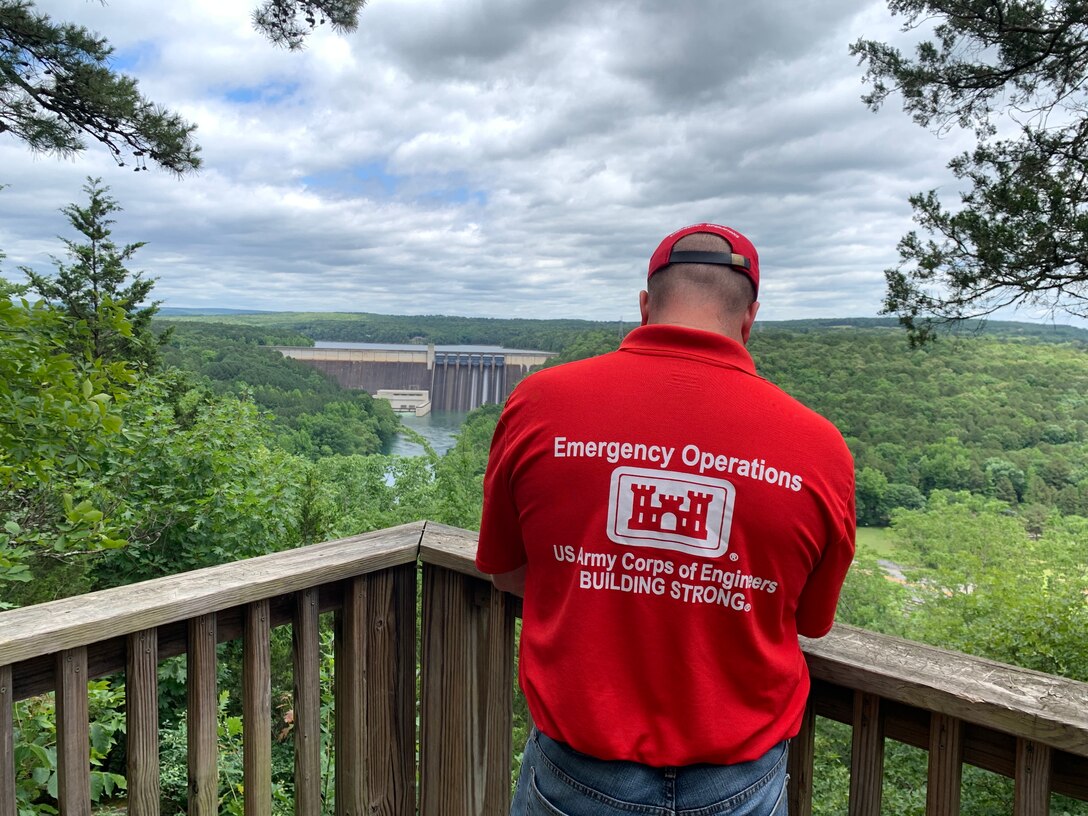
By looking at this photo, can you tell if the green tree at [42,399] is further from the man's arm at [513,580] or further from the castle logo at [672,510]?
the castle logo at [672,510]

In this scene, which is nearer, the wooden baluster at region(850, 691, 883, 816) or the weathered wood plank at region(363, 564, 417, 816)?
the wooden baluster at region(850, 691, 883, 816)

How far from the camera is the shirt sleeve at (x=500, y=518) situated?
3.43 ft

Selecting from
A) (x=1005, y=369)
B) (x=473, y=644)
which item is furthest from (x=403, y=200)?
(x=473, y=644)

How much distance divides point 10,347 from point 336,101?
167 ft

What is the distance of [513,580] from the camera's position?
1.20m

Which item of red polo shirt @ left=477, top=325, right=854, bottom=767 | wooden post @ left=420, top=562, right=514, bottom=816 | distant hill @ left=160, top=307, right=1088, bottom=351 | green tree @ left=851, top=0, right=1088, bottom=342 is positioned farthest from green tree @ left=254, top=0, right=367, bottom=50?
distant hill @ left=160, top=307, right=1088, bottom=351

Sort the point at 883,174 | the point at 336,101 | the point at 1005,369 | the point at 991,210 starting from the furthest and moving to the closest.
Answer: the point at 336,101 < the point at 883,174 < the point at 1005,369 < the point at 991,210

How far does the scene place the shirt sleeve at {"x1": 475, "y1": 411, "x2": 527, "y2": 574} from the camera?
41.1 inches

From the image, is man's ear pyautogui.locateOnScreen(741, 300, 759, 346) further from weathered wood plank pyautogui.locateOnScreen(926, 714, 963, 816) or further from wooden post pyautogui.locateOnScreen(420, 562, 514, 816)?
A: wooden post pyautogui.locateOnScreen(420, 562, 514, 816)

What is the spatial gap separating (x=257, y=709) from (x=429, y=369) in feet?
114

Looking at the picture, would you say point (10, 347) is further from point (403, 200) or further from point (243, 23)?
point (403, 200)

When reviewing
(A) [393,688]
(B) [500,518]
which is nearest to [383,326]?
(A) [393,688]

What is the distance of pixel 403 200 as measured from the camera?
235ft

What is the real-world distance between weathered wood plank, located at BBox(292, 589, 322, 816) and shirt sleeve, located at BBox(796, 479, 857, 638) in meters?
0.97
